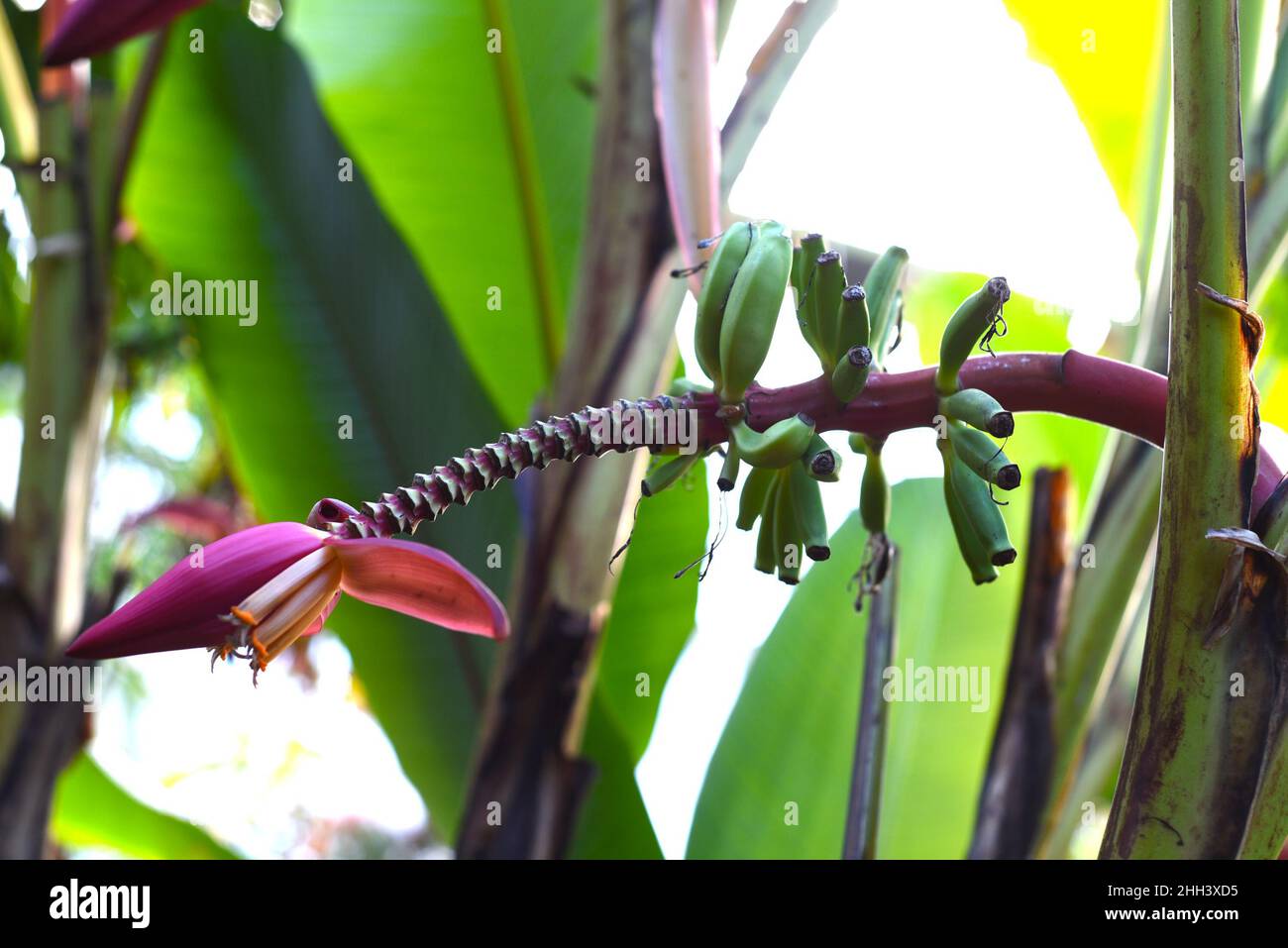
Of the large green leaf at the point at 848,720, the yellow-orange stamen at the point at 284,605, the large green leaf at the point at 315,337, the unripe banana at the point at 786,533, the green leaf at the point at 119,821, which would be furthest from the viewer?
the green leaf at the point at 119,821

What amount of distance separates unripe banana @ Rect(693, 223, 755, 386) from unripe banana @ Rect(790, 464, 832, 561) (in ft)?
0.14

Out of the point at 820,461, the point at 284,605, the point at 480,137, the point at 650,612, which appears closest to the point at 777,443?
the point at 820,461

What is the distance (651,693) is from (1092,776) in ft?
1.12

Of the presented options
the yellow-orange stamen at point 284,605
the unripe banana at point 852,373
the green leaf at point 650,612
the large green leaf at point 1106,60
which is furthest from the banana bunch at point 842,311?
the large green leaf at point 1106,60

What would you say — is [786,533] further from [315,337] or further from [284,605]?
[315,337]

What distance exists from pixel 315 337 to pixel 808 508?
2.30 feet

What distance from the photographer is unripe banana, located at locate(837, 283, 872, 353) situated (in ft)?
1.04

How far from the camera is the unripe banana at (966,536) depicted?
13.2 inches

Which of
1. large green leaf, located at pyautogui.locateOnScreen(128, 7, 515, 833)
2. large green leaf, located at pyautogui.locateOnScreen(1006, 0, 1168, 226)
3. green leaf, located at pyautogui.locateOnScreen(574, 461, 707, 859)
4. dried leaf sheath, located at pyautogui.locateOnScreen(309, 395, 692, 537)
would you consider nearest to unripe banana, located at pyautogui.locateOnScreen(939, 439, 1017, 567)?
dried leaf sheath, located at pyautogui.locateOnScreen(309, 395, 692, 537)

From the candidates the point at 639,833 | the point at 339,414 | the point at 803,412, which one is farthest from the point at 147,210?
the point at 803,412

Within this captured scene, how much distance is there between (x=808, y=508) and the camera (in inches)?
13.7

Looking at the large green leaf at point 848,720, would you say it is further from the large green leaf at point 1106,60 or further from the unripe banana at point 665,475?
the unripe banana at point 665,475

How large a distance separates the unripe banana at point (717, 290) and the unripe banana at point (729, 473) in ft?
0.10

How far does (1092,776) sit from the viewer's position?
818 millimetres
